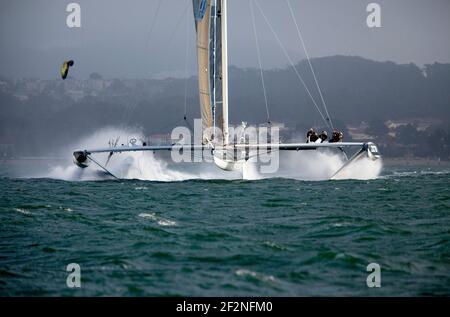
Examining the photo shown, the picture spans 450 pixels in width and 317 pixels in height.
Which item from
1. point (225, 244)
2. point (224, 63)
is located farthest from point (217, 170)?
point (225, 244)

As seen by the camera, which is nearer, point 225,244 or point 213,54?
point 225,244

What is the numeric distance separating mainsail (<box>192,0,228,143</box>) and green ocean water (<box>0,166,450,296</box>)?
6.86 metres

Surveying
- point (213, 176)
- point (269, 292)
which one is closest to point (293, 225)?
point (269, 292)

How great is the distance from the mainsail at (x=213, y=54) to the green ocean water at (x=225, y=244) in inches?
270

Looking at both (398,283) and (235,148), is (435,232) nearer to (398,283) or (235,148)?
(398,283)

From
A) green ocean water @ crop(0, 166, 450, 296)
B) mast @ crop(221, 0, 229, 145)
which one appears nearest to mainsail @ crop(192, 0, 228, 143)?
mast @ crop(221, 0, 229, 145)

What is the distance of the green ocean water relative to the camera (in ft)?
37.2

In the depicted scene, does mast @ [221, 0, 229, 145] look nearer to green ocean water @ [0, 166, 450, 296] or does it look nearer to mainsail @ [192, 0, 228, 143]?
mainsail @ [192, 0, 228, 143]

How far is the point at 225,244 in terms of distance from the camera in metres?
14.6

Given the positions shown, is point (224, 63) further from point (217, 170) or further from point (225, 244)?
point (225, 244)

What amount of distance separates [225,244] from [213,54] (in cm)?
1847

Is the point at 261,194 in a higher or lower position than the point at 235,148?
lower

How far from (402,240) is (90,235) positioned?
289 inches
